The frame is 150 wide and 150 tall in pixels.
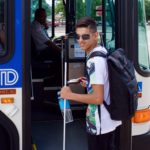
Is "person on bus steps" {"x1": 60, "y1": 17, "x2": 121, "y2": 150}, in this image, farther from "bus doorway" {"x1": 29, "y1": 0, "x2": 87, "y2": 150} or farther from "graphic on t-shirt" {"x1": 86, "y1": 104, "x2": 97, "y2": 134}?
"bus doorway" {"x1": 29, "y1": 0, "x2": 87, "y2": 150}

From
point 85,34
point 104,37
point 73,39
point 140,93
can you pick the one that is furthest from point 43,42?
point 85,34

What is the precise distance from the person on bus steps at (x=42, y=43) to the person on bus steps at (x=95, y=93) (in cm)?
267

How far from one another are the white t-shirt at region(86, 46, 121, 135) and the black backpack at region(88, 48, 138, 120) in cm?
4

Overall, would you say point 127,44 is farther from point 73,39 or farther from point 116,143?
point 73,39

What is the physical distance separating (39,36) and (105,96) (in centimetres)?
315

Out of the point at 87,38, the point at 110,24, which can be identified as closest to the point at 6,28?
the point at 87,38

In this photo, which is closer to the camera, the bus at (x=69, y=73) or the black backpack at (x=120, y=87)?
the black backpack at (x=120, y=87)

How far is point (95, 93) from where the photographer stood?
276 centimetres

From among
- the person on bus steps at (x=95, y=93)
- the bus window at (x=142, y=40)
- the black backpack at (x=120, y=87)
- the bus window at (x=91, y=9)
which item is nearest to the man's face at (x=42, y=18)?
the bus window at (x=91, y=9)

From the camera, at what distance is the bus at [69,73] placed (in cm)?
308

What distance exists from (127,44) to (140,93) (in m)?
0.47

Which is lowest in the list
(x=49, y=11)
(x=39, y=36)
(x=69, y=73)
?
(x=69, y=73)

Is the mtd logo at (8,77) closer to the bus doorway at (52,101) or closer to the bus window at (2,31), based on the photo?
the bus window at (2,31)

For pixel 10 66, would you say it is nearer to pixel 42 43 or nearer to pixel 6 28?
pixel 6 28
